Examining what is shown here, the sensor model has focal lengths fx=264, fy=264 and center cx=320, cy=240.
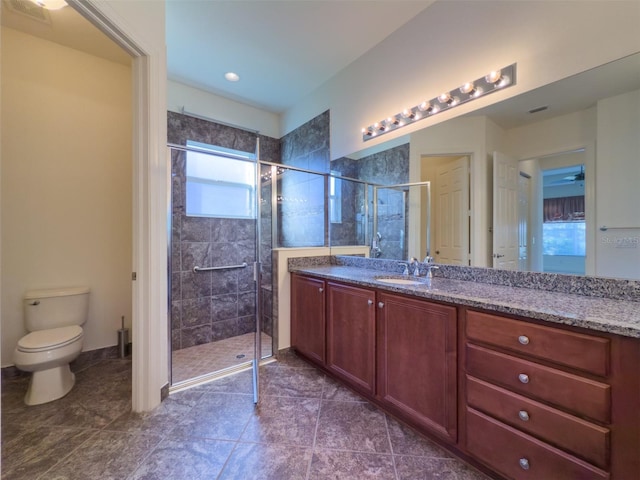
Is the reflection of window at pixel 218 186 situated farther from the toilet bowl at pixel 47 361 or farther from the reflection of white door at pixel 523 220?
the reflection of white door at pixel 523 220

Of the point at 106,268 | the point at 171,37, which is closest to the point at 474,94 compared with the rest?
the point at 171,37

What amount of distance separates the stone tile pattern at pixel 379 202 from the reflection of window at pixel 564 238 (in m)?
0.94

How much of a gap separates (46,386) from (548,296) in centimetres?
316

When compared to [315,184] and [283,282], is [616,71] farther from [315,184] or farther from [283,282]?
[283,282]

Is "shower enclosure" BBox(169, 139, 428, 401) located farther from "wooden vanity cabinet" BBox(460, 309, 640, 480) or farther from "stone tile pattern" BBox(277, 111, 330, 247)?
"wooden vanity cabinet" BBox(460, 309, 640, 480)

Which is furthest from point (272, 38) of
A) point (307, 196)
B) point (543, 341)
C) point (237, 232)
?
point (543, 341)

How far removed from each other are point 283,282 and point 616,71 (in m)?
2.53

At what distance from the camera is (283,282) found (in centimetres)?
254

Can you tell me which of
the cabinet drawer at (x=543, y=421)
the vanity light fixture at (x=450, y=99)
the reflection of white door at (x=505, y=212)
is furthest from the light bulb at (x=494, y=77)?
the cabinet drawer at (x=543, y=421)

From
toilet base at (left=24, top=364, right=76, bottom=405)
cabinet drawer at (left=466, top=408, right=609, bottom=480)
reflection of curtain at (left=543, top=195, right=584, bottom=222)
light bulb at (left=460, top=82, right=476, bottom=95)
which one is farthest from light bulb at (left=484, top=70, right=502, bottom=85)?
toilet base at (left=24, top=364, right=76, bottom=405)

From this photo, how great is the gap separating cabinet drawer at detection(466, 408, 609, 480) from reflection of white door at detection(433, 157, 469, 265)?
97 cm

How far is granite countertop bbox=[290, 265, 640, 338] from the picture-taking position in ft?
3.05

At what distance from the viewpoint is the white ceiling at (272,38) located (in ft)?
6.85

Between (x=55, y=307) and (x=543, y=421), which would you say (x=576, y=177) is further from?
(x=55, y=307)
